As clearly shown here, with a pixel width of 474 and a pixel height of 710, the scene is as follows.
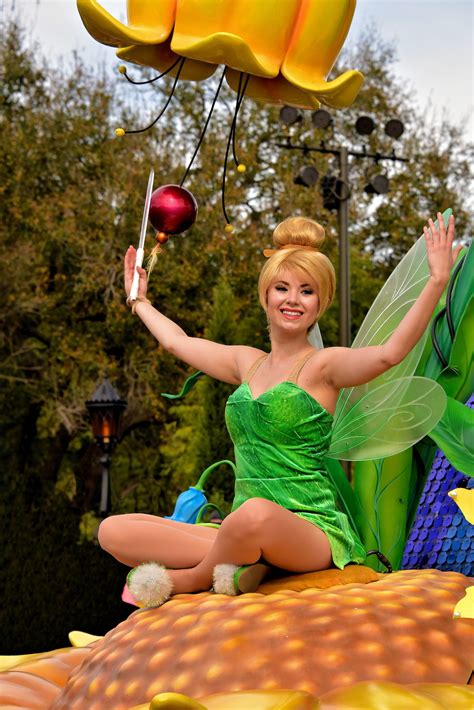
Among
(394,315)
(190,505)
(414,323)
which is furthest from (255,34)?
(190,505)

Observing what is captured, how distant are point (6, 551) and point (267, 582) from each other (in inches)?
249

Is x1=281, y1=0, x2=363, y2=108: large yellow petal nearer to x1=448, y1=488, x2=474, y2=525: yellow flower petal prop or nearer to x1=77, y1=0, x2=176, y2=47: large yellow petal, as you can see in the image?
x1=77, y1=0, x2=176, y2=47: large yellow petal

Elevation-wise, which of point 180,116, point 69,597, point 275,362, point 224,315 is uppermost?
point 180,116

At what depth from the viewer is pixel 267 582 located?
2.21 m

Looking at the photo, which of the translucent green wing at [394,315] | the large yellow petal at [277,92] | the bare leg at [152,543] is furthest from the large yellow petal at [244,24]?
the bare leg at [152,543]

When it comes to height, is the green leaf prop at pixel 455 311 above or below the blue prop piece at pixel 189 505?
above

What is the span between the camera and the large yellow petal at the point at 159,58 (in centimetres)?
236

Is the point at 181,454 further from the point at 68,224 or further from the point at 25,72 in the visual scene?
the point at 25,72

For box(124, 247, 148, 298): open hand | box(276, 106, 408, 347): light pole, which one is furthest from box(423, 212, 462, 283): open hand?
box(276, 106, 408, 347): light pole

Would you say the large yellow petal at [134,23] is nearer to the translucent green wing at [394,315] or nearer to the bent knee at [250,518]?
the translucent green wing at [394,315]

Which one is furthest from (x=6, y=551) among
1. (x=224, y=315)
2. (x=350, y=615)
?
(x=350, y=615)

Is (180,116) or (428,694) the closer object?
(428,694)

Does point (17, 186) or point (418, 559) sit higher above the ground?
point (17, 186)

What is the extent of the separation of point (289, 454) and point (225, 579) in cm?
36
